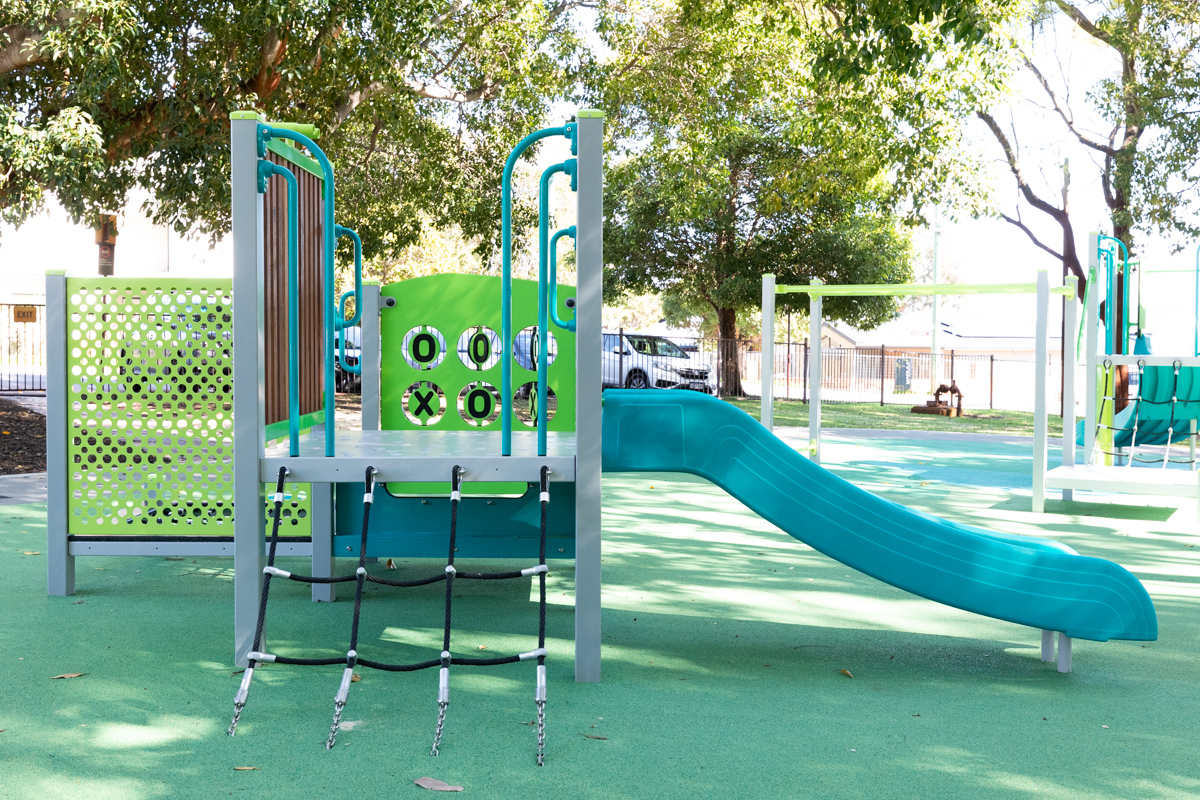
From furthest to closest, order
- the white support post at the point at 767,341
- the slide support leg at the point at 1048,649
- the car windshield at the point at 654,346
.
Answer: the car windshield at the point at 654,346, the white support post at the point at 767,341, the slide support leg at the point at 1048,649

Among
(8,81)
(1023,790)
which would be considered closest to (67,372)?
(1023,790)

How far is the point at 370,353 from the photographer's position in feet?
16.2

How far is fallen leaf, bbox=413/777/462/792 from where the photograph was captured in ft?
8.32

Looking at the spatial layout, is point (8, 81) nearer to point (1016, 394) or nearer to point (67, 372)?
point (67, 372)

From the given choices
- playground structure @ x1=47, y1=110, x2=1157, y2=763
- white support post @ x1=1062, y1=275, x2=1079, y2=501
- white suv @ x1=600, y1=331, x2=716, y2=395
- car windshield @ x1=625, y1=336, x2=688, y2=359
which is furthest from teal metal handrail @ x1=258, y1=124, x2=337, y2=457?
car windshield @ x1=625, y1=336, x2=688, y2=359

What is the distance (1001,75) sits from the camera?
483 inches

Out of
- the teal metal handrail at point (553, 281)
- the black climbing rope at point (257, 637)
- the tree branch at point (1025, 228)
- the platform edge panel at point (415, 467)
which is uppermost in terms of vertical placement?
the tree branch at point (1025, 228)

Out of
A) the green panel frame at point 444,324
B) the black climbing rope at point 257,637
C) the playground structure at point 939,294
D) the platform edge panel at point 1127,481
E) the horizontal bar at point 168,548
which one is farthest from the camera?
the playground structure at point 939,294

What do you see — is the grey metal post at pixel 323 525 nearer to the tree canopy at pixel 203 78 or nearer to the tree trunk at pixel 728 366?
the tree canopy at pixel 203 78

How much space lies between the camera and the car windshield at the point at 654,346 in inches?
950

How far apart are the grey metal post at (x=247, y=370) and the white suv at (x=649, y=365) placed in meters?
19.6

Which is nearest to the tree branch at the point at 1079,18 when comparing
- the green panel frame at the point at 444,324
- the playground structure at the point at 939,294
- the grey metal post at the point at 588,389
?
the playground structure at the point at 939,294

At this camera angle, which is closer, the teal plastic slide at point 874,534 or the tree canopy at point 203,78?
the teal plastic slide at point 874,534

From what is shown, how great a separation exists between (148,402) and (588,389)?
2513 mm
